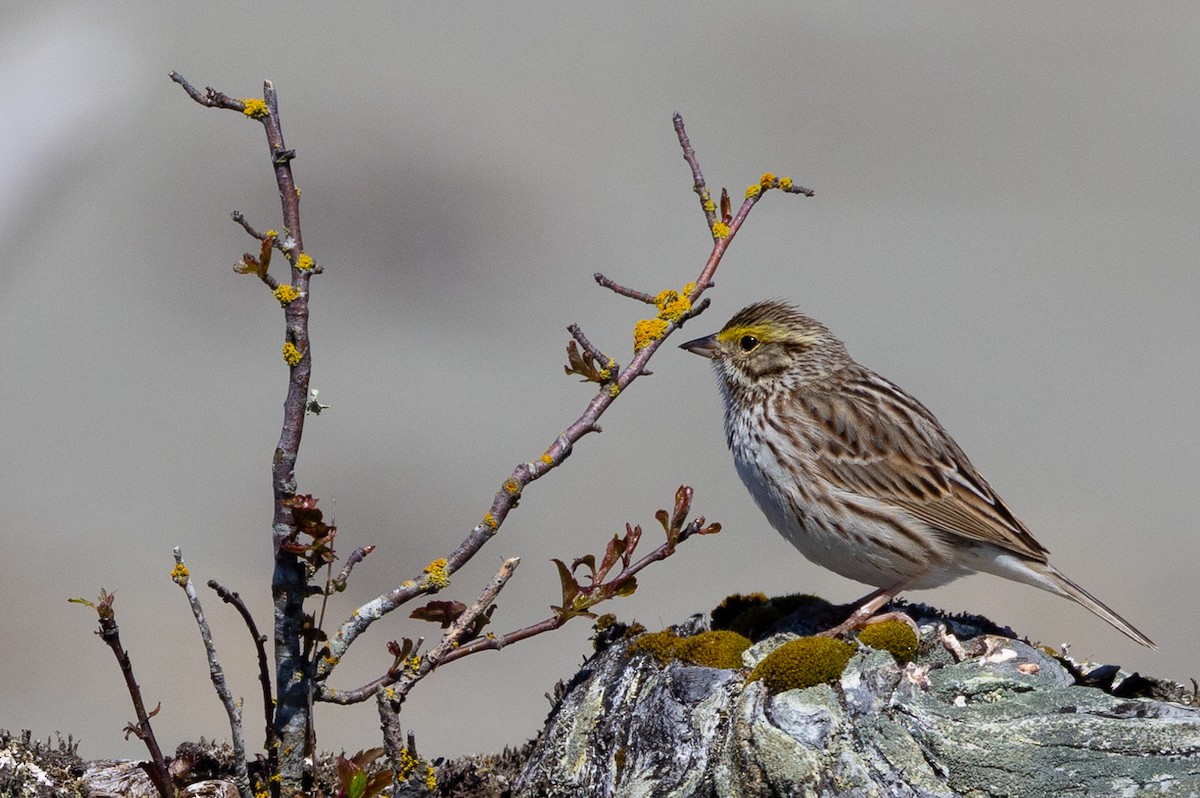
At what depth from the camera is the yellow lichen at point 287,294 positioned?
493 centimetres

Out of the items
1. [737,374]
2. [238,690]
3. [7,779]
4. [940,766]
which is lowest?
[940,766]

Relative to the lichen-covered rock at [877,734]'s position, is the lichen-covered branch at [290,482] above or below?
above

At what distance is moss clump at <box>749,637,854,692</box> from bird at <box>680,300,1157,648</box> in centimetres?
87

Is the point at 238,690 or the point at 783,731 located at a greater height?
the point at 238,690

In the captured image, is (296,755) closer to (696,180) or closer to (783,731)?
(783,731)

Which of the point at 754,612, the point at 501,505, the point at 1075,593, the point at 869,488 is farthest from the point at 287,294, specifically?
the point at 1075,593

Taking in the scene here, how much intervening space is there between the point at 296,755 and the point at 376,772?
0.41 metres

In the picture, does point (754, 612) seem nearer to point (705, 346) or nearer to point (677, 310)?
point (677, 310)

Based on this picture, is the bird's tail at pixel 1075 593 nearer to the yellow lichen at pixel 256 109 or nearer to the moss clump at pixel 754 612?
the moss clump at pixel 754 612

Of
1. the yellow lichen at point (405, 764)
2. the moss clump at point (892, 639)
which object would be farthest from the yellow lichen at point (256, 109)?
the moss clump at point (892, 639)

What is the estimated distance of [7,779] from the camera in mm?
5234

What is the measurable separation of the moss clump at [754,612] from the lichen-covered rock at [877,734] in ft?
1.45

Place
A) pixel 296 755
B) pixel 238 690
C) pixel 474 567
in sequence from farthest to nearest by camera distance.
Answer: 1. pixel 474 567
2. pixel 238 690
3. pixel 296 755

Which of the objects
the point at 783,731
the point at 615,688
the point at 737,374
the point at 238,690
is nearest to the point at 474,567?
the point at 238,690
